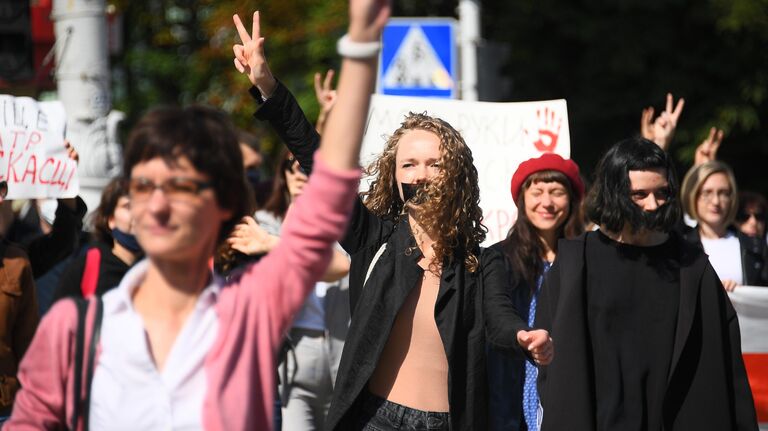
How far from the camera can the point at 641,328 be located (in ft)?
15.8

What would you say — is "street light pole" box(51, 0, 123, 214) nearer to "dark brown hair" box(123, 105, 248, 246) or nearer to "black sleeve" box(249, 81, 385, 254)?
"black sleeve" box(249, 81, 385, 254)

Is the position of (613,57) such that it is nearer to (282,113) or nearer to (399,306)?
(282,113)

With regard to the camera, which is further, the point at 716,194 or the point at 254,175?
the point at 254,175

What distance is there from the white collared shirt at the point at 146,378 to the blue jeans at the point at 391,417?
1.67m

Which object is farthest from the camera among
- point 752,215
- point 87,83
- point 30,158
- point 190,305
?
point 752,215

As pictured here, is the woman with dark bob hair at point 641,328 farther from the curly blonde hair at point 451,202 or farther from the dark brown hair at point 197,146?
the dark brown hair at point 197,146

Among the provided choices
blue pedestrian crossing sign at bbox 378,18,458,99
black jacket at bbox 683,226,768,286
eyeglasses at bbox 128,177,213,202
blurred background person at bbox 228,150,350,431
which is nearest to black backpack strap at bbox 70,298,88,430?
eyeglasses at bbox 128,177,213,202

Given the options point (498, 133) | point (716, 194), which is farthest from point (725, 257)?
point (498, 133)

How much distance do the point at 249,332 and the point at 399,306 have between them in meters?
1.70

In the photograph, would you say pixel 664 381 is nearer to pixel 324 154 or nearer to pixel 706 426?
pixel 706 426

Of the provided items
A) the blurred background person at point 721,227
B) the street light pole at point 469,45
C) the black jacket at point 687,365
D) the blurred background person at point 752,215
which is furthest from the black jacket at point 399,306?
the street light pole at point 469,45

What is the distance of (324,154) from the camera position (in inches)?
105

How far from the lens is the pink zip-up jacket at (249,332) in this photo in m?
2.65

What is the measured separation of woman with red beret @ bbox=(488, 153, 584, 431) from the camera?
5.57 meters
